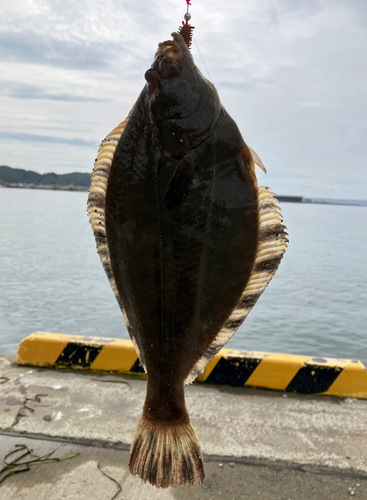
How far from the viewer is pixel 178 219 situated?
65.3 inches

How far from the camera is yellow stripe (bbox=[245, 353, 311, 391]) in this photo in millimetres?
4238

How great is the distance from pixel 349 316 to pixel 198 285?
483 inches

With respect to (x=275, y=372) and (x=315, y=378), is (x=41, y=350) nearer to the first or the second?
(x=275, y=372)

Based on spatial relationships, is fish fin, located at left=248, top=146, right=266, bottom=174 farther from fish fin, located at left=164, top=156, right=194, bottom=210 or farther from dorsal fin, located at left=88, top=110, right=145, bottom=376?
dorsal fin, located at left=88, top=110, right=145, bottom=376

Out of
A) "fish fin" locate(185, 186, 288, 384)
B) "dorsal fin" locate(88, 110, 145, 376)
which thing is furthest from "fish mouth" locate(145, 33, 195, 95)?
"fish fin" locate(185, 186, 288, 384)

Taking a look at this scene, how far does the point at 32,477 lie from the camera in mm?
2951

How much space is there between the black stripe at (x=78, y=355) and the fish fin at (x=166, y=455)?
2744 millimetres

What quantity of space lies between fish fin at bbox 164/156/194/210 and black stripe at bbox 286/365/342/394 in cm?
312

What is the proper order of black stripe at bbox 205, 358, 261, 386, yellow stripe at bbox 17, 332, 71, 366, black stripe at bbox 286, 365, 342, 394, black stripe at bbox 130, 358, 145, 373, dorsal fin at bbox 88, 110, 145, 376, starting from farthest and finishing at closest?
yellow stripe at bbox 17, 332, 71, 366 < black stripe at bbox 130, 358, 145, 373 < black stripe at bbox 205, 358, 261, 386 < black stripe at bbox 286, 365, 342, 394 < dorsal fin at bbox 88, 110, 145, 376

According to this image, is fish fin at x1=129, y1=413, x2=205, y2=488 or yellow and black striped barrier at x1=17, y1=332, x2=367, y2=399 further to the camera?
yellow and black striped barrier at x1=17, y1=332, x2=367, y2=399

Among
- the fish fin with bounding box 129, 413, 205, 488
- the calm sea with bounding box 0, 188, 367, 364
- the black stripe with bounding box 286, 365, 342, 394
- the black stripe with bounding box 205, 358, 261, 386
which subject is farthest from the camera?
the calm sea with bounding box 0, 188, 367, 364

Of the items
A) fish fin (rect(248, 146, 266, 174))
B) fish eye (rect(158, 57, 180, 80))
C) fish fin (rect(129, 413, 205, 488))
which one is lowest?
fish fin (rect(129, 413, 205, 488))

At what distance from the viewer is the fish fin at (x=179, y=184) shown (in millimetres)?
1608

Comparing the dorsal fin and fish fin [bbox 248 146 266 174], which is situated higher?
fish fin [bbox 248 146 266 174]
